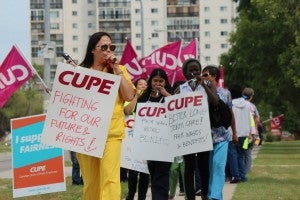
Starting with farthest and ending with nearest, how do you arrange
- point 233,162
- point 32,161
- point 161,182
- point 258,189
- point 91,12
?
point 91,12 < point 233,162 < point 258,189 < point 32,161 < point 161,182

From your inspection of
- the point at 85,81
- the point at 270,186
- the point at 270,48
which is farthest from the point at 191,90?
the point at 270,48

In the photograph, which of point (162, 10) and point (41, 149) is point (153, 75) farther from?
point (162, 10)

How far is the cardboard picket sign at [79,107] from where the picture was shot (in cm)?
820

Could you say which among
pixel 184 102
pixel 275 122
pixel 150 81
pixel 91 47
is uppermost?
pixel 91 47

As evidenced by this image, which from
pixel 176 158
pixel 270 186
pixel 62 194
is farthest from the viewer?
pixel 270 186

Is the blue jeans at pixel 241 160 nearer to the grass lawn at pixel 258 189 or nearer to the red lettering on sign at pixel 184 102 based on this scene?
the grass lawn at pixel 258 189

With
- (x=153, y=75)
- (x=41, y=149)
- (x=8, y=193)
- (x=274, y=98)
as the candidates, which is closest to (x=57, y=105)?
(x=153, y=75)

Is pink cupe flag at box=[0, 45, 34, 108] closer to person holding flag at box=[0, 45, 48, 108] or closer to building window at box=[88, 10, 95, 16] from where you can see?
person holding flag at box=[0, 45, 48, 108]

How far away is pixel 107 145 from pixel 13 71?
19.1 ft

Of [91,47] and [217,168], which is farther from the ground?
[91,47]

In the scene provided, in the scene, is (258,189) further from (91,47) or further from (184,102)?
(91,47)

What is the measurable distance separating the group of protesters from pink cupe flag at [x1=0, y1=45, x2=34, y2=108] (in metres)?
1.97

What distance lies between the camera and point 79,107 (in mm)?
8375

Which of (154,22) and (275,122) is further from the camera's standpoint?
(154,22)
